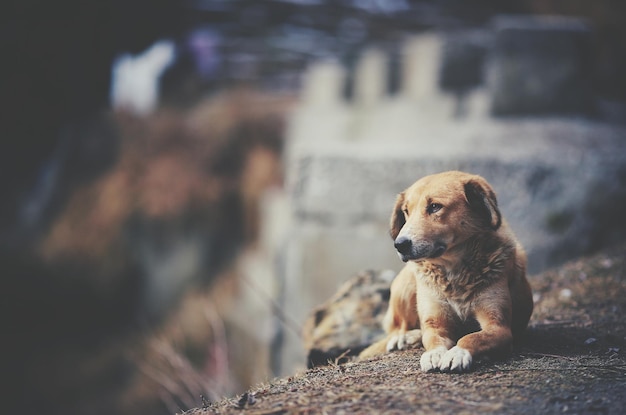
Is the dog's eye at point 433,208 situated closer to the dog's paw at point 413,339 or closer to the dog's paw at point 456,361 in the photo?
the dog's paw at point 456,361

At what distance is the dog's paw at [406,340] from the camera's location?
387 cm

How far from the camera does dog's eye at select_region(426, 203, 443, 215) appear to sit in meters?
3.38

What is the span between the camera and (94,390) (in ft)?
41.2

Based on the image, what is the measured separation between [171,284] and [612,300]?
10834 millimetres

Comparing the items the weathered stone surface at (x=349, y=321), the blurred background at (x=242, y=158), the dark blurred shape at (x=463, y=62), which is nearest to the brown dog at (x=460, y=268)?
the weathered stone surface at (x=349, y=321)

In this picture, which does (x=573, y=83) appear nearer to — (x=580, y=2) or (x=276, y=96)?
(x=580, y=2)

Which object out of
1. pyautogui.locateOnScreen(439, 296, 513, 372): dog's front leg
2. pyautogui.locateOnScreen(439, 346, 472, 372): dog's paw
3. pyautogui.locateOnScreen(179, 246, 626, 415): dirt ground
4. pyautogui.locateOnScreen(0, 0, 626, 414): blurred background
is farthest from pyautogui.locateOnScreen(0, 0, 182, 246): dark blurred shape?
pyautogui.locateOnScreen(439, 346, 472, 372): dog's paw

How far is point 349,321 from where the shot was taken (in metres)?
4.77

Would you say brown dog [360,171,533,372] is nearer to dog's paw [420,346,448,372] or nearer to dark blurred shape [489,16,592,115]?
dog's paw [420,346,448,372]

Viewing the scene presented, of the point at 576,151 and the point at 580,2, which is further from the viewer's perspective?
the point at 580,2

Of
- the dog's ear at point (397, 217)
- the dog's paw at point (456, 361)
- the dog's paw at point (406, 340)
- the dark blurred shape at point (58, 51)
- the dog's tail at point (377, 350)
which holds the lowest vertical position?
the dog's tail at point (377, 350)

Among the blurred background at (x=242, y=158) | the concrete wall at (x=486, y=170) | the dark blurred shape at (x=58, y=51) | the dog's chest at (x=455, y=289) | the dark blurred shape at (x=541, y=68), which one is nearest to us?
the dog's chest at (x=455, y=289)

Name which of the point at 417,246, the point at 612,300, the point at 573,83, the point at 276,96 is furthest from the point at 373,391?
the point at 276,96

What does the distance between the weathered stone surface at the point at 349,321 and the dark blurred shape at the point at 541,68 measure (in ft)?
16.0
